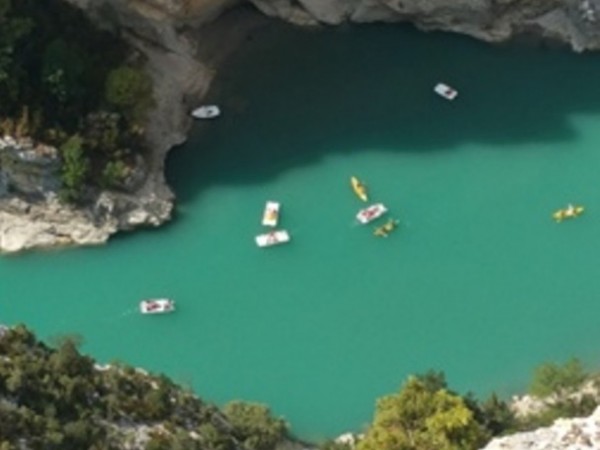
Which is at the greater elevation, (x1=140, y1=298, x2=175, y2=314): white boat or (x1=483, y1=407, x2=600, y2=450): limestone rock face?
(x1=140, y1=298, x2=175, y2=314): white boat

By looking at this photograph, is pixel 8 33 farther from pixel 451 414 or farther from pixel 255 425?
pixel 451 414

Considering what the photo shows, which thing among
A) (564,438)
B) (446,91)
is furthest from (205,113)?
(564,438)

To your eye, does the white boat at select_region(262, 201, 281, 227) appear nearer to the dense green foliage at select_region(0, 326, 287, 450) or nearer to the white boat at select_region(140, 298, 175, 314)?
the white boat at select_region(140, 298, 175, 314)

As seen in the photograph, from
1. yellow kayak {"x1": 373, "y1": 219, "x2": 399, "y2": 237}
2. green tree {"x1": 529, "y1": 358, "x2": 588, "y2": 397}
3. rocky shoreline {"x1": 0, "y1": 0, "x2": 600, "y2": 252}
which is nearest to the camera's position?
green tree {"x1": 529, "y1": 358, "x2": 588, "y2": 397}

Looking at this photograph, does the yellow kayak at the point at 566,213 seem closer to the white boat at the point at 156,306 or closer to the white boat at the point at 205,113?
the white boat at the point at 205,113

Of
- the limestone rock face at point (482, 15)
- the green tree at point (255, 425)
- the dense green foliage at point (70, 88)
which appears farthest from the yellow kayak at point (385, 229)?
the limestone rock face at point (482, 15)

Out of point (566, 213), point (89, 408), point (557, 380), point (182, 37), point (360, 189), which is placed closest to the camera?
point (89, 408)

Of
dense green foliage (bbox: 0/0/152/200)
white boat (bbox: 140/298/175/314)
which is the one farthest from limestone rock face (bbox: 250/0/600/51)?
white boat (bbox: 140/298/175/314)
